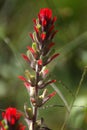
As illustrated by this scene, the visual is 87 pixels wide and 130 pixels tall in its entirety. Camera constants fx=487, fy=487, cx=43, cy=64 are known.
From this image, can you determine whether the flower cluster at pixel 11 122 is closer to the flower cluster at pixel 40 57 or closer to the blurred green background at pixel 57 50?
the flower cluster at pixel 40 57

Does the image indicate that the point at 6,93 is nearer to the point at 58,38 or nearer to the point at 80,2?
the point at 58,38

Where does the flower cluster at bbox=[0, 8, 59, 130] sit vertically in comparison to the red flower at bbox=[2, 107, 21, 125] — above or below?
above

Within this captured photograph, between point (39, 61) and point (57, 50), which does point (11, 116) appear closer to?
point (39, 61)

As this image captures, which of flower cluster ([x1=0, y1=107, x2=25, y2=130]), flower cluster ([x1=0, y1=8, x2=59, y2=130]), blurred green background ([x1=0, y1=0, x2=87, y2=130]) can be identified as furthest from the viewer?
blurred green background ([x1=0, y1=0, x2=87, y2=130])

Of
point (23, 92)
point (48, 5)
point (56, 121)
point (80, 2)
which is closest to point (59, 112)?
point (56, 121)

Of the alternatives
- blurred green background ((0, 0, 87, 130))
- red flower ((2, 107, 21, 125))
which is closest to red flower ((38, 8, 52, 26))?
red flower ((2, 107, 21, 125))

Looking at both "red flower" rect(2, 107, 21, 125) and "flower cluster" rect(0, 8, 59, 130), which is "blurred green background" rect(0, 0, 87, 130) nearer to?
"flower cluster" rect(0, 8, 59, 130)

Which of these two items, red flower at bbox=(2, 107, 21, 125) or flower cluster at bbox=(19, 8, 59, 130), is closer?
red flower at bbox=(2, 107, 21, 125)

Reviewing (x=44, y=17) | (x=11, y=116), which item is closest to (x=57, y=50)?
(x=44, y=17)
